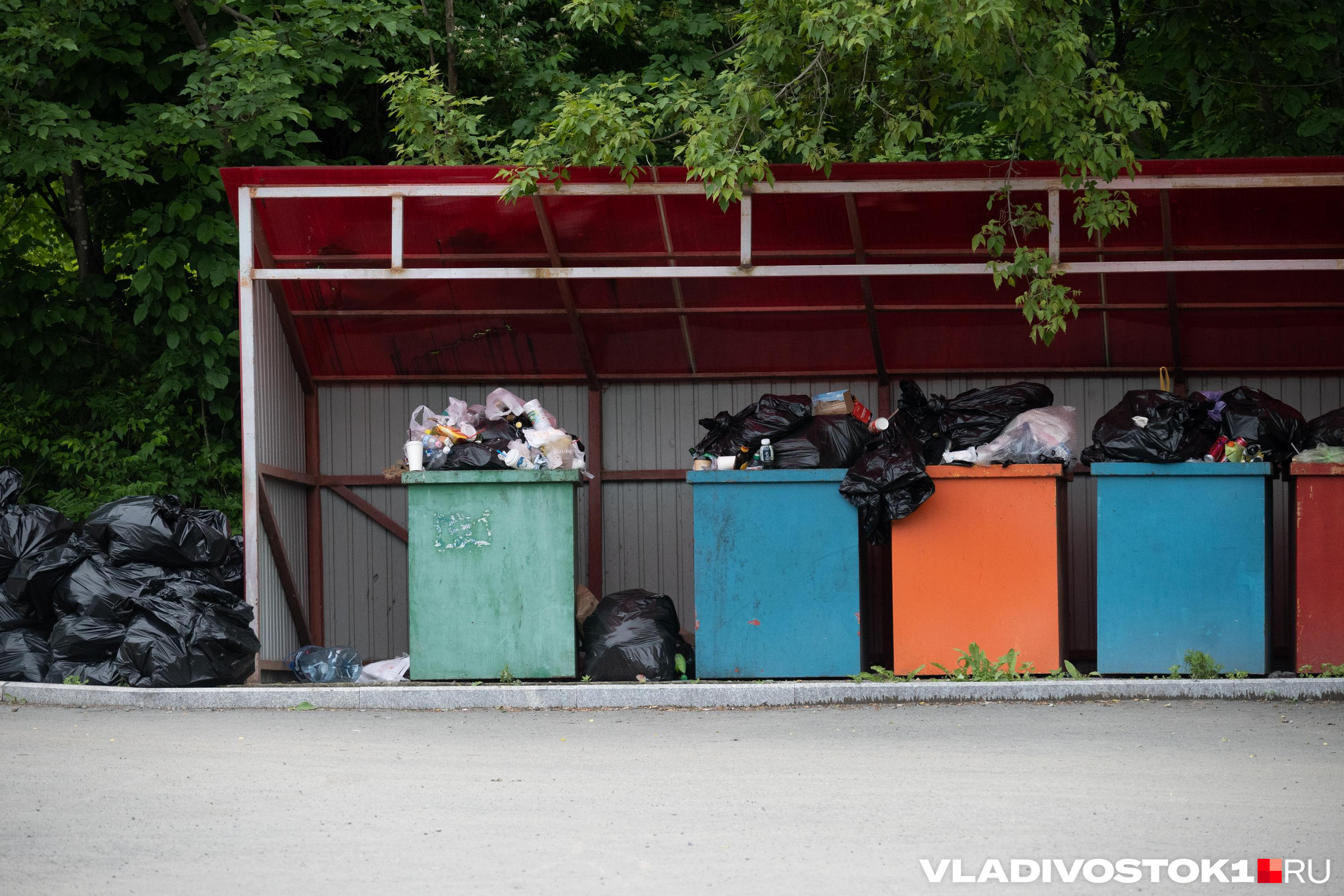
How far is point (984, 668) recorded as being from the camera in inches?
272

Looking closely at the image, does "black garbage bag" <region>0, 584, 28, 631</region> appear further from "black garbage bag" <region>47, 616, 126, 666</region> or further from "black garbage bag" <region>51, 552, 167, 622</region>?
"black garbage bag" <region>47, 616, 126, 666</region>

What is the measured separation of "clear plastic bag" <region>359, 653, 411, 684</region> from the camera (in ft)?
24.4

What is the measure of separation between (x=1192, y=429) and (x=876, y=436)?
166cm

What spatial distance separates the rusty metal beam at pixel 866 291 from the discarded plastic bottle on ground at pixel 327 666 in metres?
3.73

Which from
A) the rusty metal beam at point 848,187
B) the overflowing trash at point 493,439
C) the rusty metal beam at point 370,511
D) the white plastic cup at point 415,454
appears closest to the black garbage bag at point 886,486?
the rusty metal beam at point 848,187

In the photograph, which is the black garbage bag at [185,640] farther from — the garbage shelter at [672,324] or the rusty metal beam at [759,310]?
the rusty metal beam at [759,310]

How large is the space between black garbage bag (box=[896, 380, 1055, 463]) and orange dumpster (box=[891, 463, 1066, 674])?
28 cm

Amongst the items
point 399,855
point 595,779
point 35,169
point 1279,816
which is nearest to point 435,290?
point 35,169

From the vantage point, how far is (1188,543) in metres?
6.90

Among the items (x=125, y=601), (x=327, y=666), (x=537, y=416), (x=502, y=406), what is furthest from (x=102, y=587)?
(x=537, y=416)

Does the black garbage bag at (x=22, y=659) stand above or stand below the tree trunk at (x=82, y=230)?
below

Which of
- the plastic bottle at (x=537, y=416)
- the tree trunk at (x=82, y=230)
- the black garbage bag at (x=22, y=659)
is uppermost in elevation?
the tree trunk at (x=82, y=230)

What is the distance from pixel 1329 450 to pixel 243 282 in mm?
5909

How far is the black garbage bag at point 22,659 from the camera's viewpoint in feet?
23.4
